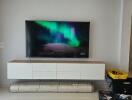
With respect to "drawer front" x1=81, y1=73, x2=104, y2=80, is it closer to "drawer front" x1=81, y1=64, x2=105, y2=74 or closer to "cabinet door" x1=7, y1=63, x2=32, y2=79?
"drawer front" x1=81, y1=64, x2=105, y2=74

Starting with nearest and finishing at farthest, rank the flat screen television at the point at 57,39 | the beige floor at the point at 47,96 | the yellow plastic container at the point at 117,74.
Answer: the beige floor at the point at 47,96 → the yellow plastic container at the point at 117,74 → the flat screen television at the point at 57,39

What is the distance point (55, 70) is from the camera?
3684 millimetres

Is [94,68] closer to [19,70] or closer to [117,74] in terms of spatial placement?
[117,74]

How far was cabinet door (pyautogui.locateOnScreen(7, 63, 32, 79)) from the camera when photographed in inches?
144

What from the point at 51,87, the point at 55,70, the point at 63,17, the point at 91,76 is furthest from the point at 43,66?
the point at 63,17

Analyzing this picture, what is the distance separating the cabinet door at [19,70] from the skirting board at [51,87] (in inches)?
6.8

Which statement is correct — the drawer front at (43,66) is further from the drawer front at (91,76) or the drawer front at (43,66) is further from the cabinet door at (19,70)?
the drawer front at (91,76)

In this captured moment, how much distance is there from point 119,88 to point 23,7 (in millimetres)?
2481

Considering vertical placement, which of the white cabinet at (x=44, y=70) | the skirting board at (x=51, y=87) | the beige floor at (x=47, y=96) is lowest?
the beige floor at (x=47, y=96)

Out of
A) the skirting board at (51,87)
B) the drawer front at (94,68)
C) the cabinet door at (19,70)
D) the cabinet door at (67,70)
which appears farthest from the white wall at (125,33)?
the cabinet door at (19,70)

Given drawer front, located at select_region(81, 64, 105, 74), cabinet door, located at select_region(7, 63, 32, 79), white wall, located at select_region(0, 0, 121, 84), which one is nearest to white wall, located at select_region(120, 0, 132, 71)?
white wall, located at select_region(0, 0, 121, 84)

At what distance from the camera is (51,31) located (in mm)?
3879

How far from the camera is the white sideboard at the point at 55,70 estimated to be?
3.66 metres

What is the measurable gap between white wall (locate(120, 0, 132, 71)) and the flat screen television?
74 centimetres
